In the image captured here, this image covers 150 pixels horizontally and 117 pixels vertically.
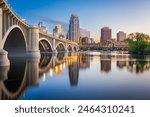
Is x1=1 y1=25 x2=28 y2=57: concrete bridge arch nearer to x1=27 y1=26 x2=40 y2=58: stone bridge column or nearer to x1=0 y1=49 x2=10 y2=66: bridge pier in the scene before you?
x1=27 y1=26 x2=40 y2=58: stone bridge column

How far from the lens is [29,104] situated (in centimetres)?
779

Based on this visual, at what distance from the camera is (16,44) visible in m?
46.4

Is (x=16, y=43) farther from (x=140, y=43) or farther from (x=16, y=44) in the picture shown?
(x=140, y=43)

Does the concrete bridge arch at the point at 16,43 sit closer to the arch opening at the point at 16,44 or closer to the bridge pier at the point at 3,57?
the arch opening at the point at 16,44

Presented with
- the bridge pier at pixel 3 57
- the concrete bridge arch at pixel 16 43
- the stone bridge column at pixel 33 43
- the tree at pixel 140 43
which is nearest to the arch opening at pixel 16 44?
the concrete bridge arch at pixel 16 43

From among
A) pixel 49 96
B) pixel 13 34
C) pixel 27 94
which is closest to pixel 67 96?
pixel 49 96

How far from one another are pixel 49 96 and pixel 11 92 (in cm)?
238

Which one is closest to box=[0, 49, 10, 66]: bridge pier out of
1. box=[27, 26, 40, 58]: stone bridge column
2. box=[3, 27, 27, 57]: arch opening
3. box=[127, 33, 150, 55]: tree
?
box=[3, 27, 27, 57]: arch opening

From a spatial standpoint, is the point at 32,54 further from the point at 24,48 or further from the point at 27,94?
the point at 27,94

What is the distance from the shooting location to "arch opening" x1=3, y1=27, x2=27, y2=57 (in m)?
43.4

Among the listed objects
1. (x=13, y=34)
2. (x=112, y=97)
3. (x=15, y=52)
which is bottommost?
(x=112, y=97)

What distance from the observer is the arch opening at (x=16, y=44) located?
43.4m

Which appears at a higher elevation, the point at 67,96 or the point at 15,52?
the point at 15,52

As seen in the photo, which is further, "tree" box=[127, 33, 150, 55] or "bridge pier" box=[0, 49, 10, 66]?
"tree" box=[127, 33, 150, 55]
